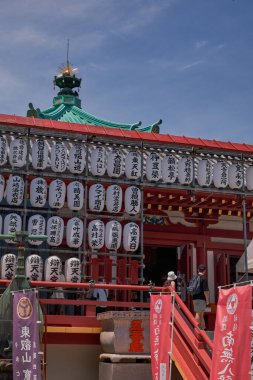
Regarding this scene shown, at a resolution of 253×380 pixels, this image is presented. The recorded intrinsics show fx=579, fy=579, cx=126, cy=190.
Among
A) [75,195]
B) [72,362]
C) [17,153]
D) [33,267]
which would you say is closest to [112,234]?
[75,195]

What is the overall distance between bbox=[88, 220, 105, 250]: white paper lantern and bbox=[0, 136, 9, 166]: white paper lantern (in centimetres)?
254

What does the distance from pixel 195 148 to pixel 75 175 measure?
3.40m

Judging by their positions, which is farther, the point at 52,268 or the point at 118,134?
the point at 118,134

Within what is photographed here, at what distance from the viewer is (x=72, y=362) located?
12.3 m

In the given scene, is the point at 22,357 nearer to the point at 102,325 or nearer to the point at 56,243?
the point at 102,325

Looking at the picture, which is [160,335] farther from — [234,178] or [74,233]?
[234,178]

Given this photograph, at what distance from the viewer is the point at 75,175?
46.2 ft

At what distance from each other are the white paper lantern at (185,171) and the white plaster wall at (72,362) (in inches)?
196

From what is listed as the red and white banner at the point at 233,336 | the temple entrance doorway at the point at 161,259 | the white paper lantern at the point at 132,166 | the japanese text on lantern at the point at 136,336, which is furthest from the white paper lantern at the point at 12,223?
the red and white banner at the point at 233,336

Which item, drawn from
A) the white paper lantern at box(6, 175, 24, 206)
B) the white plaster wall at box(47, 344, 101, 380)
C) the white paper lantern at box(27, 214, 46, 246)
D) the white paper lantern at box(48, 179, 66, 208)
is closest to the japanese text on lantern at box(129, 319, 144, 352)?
the white plaster wall at box(47, 344, 101, 380)

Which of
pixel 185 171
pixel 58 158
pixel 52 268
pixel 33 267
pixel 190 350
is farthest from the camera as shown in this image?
pixel 185 171

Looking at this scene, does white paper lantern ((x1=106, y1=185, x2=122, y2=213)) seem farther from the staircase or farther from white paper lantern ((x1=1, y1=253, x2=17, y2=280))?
the staircase

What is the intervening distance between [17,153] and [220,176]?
215 inches

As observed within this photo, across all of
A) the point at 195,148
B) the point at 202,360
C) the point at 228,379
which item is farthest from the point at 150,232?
the point at 228,379
